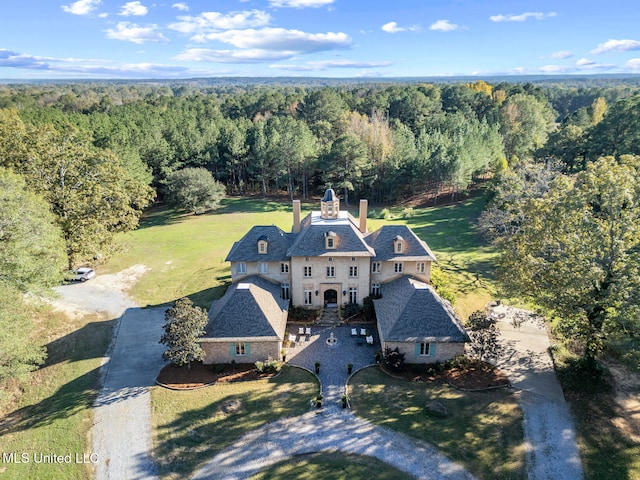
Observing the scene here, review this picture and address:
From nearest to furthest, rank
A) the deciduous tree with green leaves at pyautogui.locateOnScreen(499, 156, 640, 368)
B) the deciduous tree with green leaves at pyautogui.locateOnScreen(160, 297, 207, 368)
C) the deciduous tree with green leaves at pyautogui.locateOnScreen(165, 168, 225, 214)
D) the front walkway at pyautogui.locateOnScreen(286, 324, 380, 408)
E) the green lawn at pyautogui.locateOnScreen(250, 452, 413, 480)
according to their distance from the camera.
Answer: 1. the green lawn at pyautogui.locateOnScreen(250, 452, 413, 480)
2. the deciduous tree with green leaves at pyautogui.locateOnScreen(499, 156, 640, 368)
3. the deciduous tree with green leaves at pyautogui.locateOnScreen(160, 297, 207, 368)
4. the front walkway at pyautogui.locateOnScreen(286, 324, 380, 408)
5. the deciduous tree with green leaves at pyautogui.locateOnScreen(165, 168, 225, 214)

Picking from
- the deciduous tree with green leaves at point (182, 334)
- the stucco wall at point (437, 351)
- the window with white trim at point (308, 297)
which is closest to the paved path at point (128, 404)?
the deciduous tree with green leaves at point (182, 334)

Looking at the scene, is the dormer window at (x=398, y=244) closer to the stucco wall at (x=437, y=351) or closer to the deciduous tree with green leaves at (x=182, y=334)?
the stucco wall at (x=437, y=351)

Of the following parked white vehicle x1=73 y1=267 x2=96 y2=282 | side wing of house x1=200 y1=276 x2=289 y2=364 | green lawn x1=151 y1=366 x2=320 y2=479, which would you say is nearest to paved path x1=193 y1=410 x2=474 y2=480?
green lawn x1=151 y1=366 x2=320 y2=479

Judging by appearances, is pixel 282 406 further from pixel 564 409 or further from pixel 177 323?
pixel 564 409

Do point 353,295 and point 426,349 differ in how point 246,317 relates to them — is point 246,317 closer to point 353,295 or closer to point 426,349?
point 353,295

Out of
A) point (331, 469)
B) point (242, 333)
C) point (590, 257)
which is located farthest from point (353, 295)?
point (590, 257)

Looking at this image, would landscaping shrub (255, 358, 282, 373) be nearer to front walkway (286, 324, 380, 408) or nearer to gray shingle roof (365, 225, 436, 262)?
front walkway (286, 324, 380, 408)

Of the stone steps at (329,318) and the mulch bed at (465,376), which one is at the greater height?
the stone steps at (329,318)
